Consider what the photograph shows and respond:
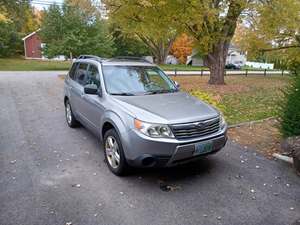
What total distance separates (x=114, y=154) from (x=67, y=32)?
2686cm

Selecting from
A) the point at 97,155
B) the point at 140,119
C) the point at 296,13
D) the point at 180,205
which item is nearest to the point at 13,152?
the point at 97,155

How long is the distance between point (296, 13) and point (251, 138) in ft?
29.9

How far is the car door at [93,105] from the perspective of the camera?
4.52 metres

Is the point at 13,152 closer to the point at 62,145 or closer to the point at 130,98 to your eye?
the point at 62,145

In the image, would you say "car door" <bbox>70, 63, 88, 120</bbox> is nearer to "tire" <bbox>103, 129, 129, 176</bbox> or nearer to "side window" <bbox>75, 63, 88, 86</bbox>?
"side window" <bbox>75, 63, 88, 86</bbox>

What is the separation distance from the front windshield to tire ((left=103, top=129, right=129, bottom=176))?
75cm

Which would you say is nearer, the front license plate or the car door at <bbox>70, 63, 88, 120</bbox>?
the front license plate

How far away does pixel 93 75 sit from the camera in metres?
5.08

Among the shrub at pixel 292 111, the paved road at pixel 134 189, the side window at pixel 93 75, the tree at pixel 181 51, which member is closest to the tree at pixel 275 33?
the shrub at pixel 292 111

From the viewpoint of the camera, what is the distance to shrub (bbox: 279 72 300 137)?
494 centimetres

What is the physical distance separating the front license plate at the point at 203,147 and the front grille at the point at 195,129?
0.12 metres

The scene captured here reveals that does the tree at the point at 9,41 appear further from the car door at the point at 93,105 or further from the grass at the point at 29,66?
the car door at the point at 93,105

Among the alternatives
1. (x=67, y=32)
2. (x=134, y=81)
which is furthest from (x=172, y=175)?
(x=67, y=32)

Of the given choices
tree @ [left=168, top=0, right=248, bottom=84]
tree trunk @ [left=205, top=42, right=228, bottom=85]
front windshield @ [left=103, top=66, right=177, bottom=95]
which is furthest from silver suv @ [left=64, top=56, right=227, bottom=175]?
tree trunk @ [left=205, top=42, right=228, bottom=85]
